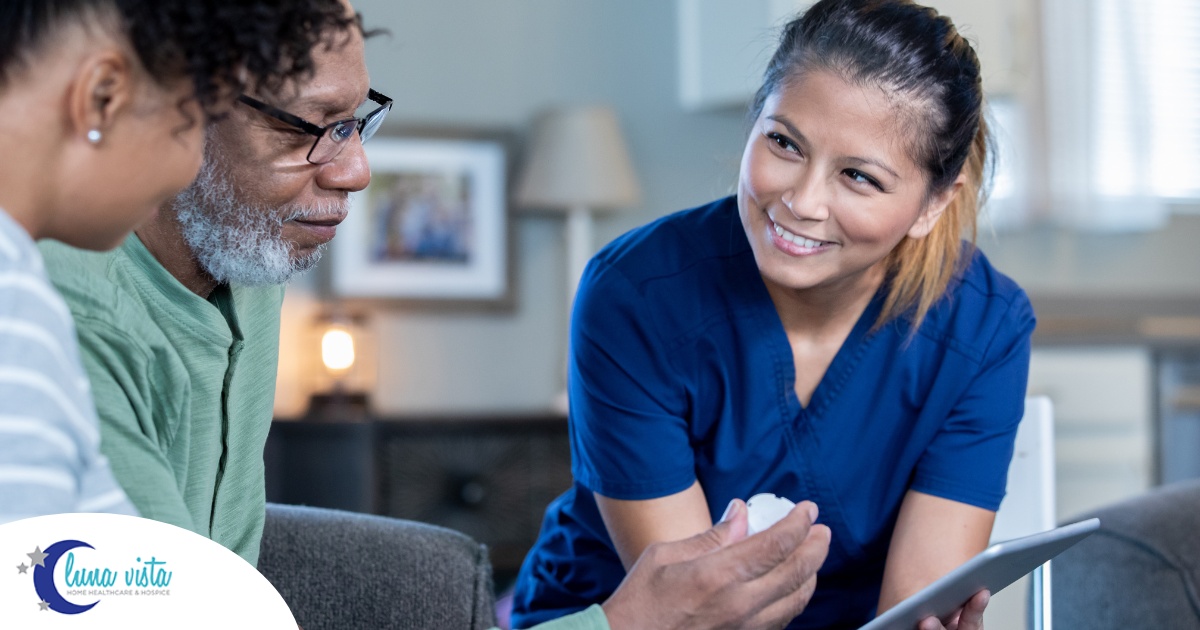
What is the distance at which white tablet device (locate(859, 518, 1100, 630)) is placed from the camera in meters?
0.87

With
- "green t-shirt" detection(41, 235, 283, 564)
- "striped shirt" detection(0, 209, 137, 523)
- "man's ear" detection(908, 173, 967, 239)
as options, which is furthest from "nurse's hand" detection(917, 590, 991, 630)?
"striped shirt" detection(0, 209, 137, 523)

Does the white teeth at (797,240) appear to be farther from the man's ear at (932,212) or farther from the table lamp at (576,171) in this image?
the table lamp at (576,171)

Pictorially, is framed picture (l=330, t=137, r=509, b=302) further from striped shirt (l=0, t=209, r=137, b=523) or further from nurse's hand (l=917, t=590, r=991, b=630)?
striped shirt (l=0, t=209, r=137, b=523)

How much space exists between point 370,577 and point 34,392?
0.65 m

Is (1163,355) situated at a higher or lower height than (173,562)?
lower

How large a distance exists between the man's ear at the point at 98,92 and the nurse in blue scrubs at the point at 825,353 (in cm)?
74

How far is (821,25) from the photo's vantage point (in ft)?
3.86

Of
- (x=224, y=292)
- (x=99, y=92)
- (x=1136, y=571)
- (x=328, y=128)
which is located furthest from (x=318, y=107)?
(x=1136, y=571)

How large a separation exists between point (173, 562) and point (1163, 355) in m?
3.36

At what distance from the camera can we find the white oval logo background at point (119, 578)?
1.54 ft

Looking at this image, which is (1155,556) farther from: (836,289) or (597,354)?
(597,354)

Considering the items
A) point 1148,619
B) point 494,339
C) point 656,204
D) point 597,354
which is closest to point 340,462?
point 494,339

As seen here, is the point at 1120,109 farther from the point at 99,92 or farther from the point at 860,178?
the point at 99,92

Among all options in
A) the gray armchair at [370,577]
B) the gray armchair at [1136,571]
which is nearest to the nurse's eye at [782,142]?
the gray armchair at [370,577]
